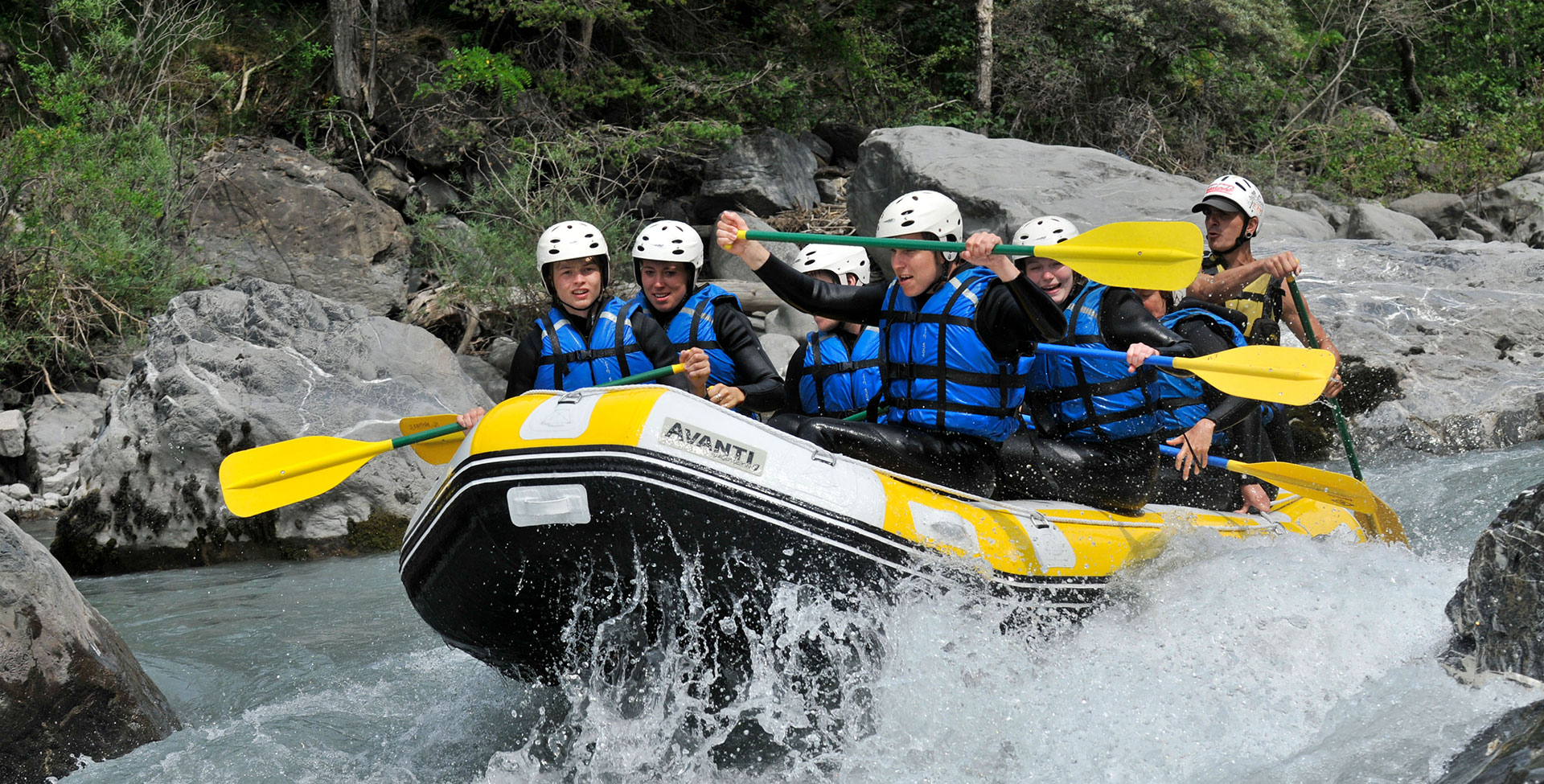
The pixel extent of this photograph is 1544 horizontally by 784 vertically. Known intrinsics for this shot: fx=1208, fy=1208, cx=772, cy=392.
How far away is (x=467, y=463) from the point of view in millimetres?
3271

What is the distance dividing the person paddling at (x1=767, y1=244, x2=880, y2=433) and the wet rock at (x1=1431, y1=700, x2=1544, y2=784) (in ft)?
8.02

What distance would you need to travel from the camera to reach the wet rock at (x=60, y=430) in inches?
312

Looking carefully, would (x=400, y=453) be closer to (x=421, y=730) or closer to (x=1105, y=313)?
(x=421, y=730)

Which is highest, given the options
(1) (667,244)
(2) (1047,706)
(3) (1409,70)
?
(3) (1409,70)

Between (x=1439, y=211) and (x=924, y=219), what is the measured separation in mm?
10892

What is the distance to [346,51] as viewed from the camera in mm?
11531

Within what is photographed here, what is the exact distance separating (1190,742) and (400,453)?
479 cm

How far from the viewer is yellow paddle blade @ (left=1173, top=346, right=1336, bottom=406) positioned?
12.0ft

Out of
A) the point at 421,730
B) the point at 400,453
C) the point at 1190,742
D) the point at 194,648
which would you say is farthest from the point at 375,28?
the point at 1190,742

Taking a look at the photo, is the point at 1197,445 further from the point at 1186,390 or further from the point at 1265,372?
the point at 1265,372

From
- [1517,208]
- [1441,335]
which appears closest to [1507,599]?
[1441,335]

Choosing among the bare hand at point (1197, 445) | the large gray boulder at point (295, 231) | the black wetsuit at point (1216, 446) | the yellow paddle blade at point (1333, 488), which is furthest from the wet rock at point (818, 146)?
the bare hand at point (1197, 445)

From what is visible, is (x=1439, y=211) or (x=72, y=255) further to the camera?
(x=1439, y=211)

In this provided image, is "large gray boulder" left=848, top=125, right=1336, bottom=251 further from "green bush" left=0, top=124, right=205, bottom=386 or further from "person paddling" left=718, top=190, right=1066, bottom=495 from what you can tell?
"person paddling" left=718, top=190, right=1066, bottom=495
